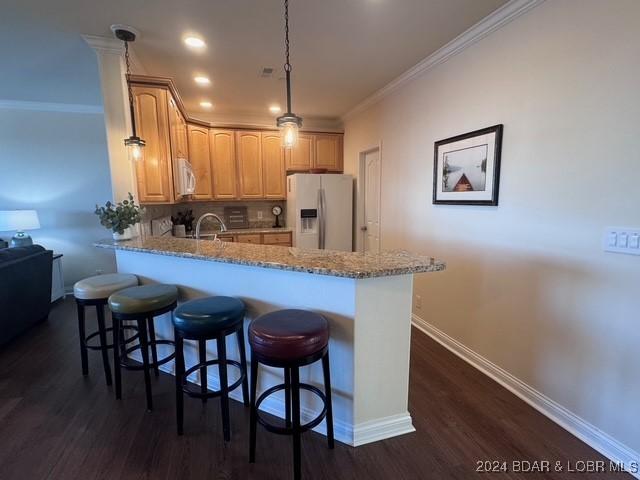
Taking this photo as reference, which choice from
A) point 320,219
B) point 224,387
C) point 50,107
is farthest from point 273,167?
point 224,387

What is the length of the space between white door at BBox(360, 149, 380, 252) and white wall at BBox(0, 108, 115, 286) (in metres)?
3.68

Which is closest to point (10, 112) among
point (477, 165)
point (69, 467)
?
point (69, 467)

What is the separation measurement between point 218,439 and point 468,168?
2.50 m

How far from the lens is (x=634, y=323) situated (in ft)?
4.91

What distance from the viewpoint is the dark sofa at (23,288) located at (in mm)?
2713

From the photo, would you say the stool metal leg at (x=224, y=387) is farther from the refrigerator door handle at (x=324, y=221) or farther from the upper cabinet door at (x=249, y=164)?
the upper cabinet door at (x=249, y=164)

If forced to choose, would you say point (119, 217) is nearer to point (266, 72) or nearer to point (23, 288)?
point (23, 288)

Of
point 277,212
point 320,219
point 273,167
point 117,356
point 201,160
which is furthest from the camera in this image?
point 277,212

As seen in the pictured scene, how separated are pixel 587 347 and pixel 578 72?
4.95 ft

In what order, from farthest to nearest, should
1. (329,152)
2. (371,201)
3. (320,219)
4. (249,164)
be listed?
(329,152), (249,164), (320,219), (371,201)

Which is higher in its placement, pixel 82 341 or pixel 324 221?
pixel 324 221

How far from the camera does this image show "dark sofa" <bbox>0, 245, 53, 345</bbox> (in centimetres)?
271

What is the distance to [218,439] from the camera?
5.55 feet

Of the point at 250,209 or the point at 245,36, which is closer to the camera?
the point at 245,36
